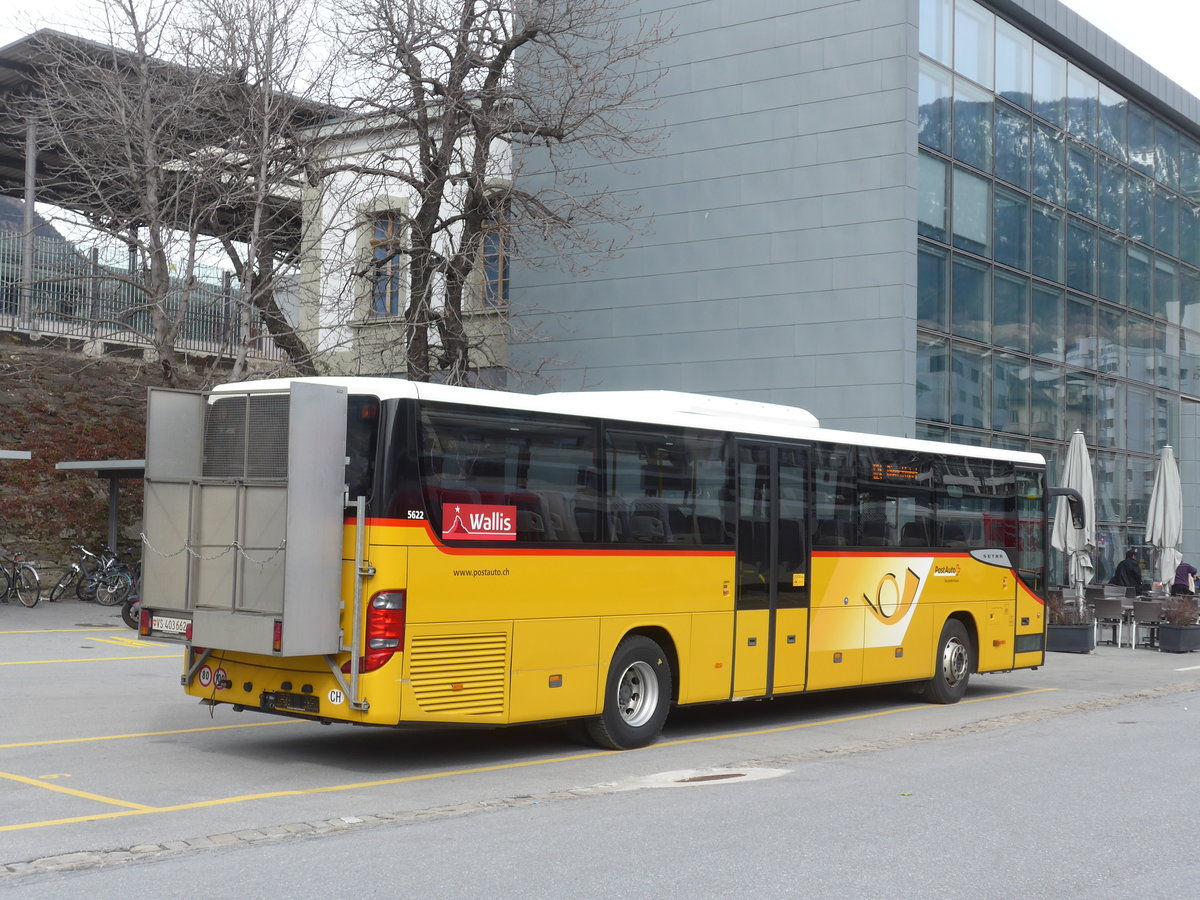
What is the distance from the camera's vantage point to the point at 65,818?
8125mm

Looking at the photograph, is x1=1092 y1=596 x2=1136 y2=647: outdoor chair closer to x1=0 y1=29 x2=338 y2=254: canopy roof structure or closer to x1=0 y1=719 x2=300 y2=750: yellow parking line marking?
x1=0 y1=719 x2=300 y2=750: yellow parking line marking

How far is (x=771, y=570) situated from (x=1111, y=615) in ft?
45.3

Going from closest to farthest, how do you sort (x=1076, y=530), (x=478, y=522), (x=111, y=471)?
(x=478, y=522), (x=1076, y=530), (x=111, y=471)

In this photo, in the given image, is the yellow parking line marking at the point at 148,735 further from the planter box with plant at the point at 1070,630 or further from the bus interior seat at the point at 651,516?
the planter box with plant at the point at 1070,630

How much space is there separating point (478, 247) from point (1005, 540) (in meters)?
11.8

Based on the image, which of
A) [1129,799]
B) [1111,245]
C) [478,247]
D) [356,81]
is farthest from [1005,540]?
[1111,245]

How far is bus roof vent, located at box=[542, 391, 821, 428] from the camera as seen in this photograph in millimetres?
12164

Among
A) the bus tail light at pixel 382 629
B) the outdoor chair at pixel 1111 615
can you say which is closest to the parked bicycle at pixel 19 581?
the bus tail light at pixel 382 629

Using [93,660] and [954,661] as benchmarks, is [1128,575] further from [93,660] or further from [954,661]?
[93,660]

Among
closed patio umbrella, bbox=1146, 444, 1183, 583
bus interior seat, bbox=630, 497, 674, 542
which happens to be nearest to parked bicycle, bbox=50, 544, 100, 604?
bus interior seat, bbox=630, 497, 674, 542

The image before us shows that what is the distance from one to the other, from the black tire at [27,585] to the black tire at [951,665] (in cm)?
A: 1694

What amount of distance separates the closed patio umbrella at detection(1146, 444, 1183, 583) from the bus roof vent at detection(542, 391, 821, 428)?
14898 millimetres

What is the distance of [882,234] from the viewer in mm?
25406

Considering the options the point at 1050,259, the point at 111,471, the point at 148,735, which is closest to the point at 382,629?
the point at 148,735
